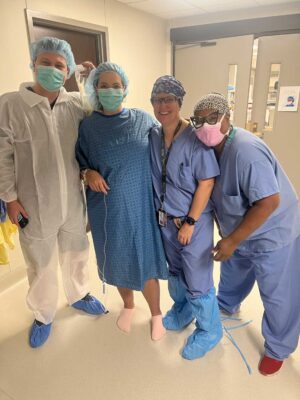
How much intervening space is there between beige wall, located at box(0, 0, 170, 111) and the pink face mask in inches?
57.0

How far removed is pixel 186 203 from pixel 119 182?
1.09ft

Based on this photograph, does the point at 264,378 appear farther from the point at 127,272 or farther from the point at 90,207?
the point at 90,207

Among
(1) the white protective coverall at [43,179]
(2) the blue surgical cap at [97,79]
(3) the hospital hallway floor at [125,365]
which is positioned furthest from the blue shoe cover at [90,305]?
(2) the blue surgical cap at [97,79]

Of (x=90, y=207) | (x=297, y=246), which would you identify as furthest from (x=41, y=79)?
(x=297, y=246)

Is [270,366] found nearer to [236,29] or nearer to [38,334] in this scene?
[38,334]

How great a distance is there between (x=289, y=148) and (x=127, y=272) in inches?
98.5

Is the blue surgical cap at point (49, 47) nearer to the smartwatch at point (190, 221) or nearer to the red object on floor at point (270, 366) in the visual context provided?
the smartwatch at point (190, 221)

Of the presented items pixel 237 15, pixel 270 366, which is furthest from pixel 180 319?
pixel 237 15

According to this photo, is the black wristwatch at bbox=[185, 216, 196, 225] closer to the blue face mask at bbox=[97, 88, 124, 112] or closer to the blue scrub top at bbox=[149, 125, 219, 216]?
the blue scrub top at bbox=[149, 125, 219, 216]

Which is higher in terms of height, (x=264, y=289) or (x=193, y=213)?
(x=193, y=213)

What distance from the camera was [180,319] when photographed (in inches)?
68.6

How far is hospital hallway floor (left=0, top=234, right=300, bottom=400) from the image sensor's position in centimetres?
139

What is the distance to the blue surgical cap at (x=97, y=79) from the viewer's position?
4.47 feet

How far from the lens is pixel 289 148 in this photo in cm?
318
